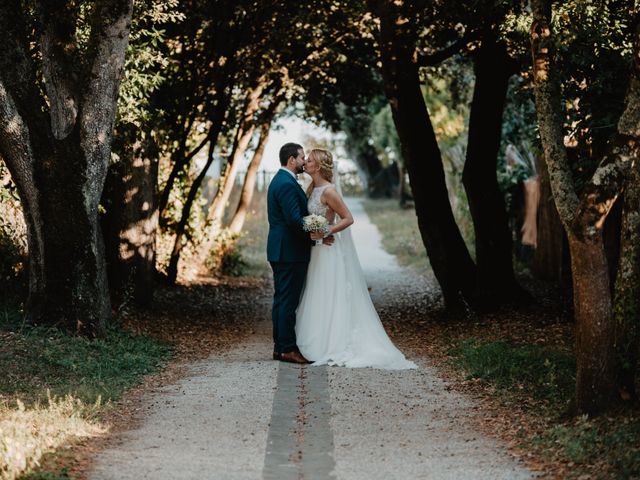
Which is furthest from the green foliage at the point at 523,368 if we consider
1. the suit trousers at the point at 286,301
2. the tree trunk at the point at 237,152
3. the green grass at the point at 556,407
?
the tree trunk at the point at 237,152

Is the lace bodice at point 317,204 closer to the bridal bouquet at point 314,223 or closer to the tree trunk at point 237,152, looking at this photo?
the bridal bouquet at point 314,223

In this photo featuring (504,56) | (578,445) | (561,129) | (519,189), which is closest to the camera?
(578,445)

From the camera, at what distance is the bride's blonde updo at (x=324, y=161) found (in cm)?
1116

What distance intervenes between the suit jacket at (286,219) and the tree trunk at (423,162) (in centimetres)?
355

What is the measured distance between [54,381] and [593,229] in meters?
5.25

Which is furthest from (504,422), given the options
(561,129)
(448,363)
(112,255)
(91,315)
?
(112,255)

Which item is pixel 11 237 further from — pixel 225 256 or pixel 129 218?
pixel 225 256

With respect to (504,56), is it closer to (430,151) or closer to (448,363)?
(430,151)

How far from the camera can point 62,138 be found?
430 inches

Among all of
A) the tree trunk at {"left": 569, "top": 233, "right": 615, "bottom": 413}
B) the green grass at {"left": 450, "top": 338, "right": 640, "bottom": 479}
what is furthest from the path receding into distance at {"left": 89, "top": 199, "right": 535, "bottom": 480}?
the tree trunk at {"left": 569, "top": 233, "right": 615, "bottom": 413}

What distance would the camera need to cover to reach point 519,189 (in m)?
21.3

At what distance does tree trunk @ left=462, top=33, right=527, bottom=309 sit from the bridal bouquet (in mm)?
4094

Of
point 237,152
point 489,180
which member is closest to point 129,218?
point 489,180

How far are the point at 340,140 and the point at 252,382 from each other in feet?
158
